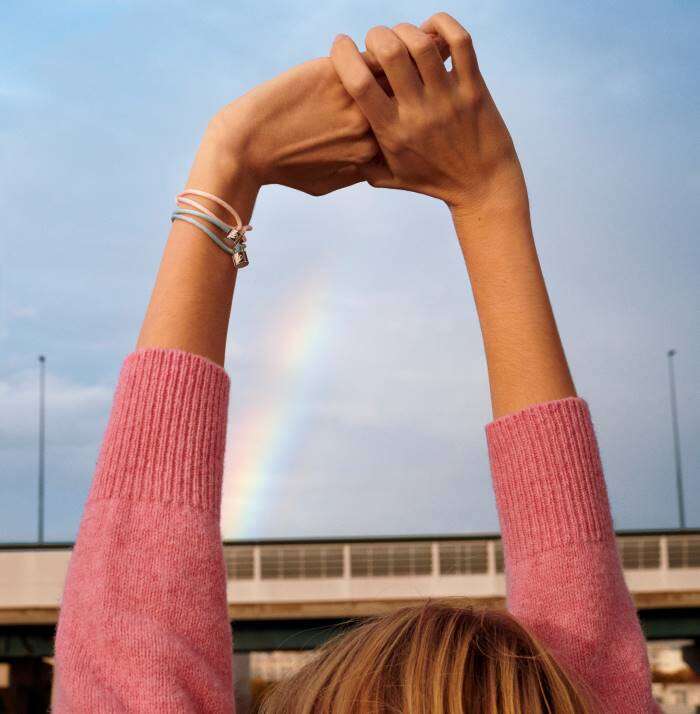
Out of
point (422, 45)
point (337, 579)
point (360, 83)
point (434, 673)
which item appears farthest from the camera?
point (337, 579)

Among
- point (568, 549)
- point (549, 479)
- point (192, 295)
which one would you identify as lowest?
point (568, 549)

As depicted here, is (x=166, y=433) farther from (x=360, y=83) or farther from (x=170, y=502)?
(x=360, y=83)

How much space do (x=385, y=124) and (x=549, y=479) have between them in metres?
0.73

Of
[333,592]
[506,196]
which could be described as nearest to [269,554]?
[333,592]

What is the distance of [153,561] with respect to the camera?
5.19ft

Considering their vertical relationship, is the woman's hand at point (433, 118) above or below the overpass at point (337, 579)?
above

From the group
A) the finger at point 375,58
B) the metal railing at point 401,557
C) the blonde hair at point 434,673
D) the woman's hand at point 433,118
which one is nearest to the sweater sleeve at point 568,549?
the blonde hair at point 434,673

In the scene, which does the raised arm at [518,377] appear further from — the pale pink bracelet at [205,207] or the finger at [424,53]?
the pale pink bracelet at [205,207]

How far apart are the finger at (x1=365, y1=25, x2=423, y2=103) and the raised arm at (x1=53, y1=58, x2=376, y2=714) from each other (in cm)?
21

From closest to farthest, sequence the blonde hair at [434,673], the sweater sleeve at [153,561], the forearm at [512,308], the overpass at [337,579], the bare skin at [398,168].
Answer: the blonde hair at [434,673] < the sweater sleeve at [153,561] < the bare skin at [398,168] < the forearm at [512,308] < the overpass at [337,579]

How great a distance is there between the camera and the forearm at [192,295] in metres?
1.74

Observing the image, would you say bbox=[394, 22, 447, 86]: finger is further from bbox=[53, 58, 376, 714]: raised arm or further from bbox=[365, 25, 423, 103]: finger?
bbox=[53, 58, 376, 714]: raised arm

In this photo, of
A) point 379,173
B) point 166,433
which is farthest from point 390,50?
point 166,433

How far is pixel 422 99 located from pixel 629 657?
3.51 feet
